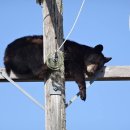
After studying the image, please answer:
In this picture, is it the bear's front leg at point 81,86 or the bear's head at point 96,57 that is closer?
the bear's front leg at point 81,86

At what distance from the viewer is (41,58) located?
6.42m

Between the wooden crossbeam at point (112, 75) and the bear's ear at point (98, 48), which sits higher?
the bear's ear at point (98, 48)

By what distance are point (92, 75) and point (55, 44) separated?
122cm

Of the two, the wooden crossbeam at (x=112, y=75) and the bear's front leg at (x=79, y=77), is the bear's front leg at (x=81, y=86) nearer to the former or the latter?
the bear's front leg at (x=79, y=77)

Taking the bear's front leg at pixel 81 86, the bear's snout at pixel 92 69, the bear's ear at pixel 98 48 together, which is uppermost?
the bear's ear at pixel 98 48

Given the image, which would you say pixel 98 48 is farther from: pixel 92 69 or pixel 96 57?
pixel 92 69

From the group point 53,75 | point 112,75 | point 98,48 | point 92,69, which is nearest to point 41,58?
point 92,69

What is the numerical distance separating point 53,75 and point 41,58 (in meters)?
1.43

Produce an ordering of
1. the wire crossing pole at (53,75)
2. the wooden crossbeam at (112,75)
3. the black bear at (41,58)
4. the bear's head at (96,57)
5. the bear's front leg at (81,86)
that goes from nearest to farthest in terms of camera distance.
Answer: the wire crossing pole at (53,75), the wooden crossbeam at (112,75), the bear's front leg at (81,86), the black bear at (41,58), the bear's head at (96,57)

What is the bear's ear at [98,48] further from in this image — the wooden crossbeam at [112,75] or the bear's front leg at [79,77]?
the wooden crossbeam at [112,75]

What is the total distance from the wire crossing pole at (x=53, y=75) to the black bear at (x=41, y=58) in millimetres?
372

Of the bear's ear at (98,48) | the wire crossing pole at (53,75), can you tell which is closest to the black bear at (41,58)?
the bear's ear at (98,48)

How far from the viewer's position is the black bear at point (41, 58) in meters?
6.15

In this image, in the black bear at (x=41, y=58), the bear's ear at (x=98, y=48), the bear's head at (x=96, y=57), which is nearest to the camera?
the black bear at (x=41, y=58)
